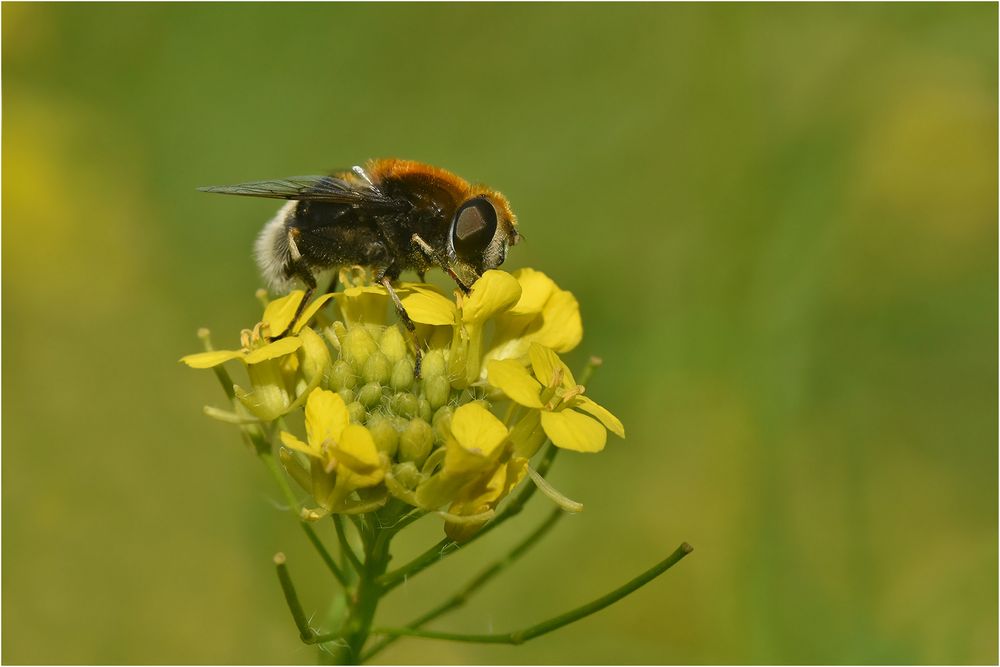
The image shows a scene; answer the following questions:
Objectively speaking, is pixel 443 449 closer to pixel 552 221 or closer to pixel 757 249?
pixel 757 249

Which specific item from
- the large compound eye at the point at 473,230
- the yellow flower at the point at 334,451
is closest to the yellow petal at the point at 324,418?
the yellow flower at the point at 334,451

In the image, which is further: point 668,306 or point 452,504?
point 668,306

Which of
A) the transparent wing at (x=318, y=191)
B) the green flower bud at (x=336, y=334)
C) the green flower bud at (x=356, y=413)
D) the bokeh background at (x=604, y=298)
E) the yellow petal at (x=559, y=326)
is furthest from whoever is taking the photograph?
the bokeh background at (x=604, y=298)

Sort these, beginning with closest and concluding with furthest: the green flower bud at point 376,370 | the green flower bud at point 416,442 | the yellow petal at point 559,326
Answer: the green flower bud at point 416,442
the green flower bud at point 376,370
the yellow petal at point 559,326

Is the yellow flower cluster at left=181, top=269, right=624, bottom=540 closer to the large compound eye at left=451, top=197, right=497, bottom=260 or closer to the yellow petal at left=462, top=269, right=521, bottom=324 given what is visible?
the yellow petal at left=462, top=269, right=521, bottom=324

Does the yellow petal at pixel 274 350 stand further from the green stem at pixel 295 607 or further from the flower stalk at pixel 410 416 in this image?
the green stem at pixel 295 607

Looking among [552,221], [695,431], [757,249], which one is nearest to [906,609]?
[695,431]

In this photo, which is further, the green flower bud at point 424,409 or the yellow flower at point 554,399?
the green flower bud at point 424,409
